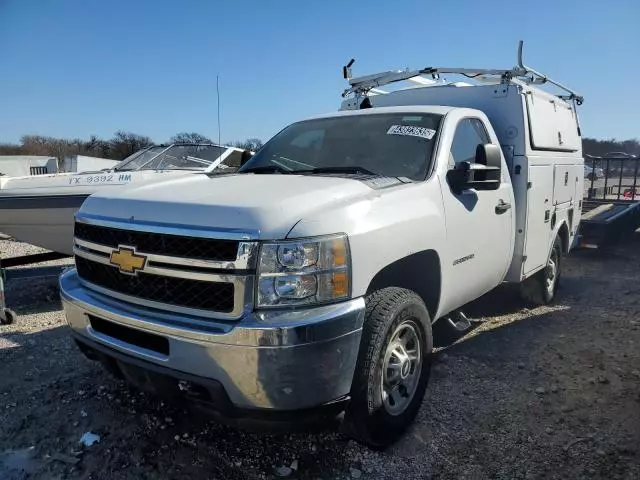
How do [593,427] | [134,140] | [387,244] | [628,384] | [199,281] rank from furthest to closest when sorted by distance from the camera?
1. [134,140]
2. [628,384]
3. [593,427]
4. [387,244]
5. [199,281]

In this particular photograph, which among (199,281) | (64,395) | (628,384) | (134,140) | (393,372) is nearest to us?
(199,281)

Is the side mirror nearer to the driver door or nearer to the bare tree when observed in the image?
the driver door

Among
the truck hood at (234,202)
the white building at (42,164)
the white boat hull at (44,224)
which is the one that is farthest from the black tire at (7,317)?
the white building at (42,164)

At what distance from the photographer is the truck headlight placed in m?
2.25

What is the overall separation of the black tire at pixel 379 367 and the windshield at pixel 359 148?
0.94m

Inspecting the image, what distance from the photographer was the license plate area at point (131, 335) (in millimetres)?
2445

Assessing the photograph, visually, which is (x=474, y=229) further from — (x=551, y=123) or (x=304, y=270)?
(x=551, y=123)

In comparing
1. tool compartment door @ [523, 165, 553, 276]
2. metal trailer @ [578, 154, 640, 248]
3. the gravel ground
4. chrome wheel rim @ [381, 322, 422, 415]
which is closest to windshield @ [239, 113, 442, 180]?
chrome wheel rim @ [381, 322, 422, 415]

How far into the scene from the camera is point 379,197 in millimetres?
2770

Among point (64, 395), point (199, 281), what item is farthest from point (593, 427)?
point (64, 395)

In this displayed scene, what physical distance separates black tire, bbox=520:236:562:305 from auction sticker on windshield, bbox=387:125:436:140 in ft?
9.85

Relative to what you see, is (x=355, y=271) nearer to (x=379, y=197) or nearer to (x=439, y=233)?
(x=379, y=197)

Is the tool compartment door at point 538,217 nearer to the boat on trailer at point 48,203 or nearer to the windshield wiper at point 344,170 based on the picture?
the windshield wiper at point 344,170

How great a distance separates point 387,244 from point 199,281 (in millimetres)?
996
